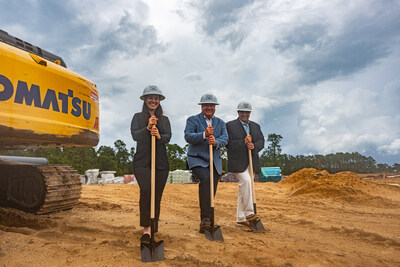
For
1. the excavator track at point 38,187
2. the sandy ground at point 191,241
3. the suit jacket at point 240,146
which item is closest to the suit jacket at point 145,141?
the sandy ground at point 191,241

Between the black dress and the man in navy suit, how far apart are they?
443 mm

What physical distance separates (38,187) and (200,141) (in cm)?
268

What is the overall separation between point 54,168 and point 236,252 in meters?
3.39

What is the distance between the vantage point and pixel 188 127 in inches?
166

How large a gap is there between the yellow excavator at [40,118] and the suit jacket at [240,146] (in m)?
1.94

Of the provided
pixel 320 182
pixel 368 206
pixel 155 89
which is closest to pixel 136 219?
pixel 155 89

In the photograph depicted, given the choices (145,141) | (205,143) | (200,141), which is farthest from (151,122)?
(205,143)

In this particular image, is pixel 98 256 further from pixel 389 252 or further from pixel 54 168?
pixel 389 252

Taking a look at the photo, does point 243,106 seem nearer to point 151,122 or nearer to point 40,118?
point 151,122

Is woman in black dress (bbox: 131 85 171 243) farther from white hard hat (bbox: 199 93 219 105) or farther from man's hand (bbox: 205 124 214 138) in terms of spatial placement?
white hard hat (bbox: 199 93 219 105)

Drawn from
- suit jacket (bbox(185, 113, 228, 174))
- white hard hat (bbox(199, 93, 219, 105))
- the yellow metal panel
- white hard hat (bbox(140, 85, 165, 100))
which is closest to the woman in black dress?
white hard hat (bbox(140, 85, 165, 100))

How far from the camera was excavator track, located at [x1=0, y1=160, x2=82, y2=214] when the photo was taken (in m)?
4.68

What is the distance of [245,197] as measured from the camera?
441 cm

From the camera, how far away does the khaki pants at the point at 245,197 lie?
14.4 ft
